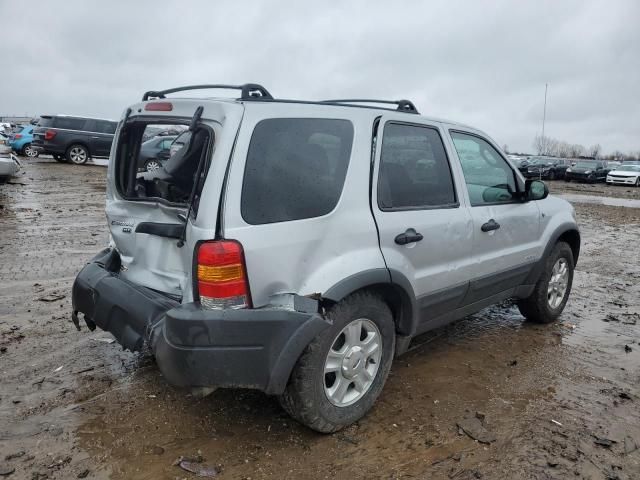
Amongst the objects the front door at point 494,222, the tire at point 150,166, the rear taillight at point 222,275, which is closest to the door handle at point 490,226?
the front door at point 494,222

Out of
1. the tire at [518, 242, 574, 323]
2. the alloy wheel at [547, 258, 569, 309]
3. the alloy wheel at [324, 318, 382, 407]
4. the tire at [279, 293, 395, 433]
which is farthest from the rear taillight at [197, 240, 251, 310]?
the alloy wheel at [547, 258, 569, 309]

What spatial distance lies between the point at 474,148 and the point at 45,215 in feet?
29.3

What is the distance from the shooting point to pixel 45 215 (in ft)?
33.4

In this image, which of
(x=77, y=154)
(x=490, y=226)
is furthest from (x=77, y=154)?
(x=490, y=226)

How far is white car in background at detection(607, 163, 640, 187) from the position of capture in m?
31.7

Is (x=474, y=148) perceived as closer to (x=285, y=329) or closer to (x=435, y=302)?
(x=435, y=302)

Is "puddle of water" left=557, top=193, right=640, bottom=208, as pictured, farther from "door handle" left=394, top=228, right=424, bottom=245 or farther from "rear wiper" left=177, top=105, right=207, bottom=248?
"rear wiper" left=177, top=105, right=207, bottom=248

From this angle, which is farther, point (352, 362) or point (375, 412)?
point (375, 412)

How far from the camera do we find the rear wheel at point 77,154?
68.0 ft

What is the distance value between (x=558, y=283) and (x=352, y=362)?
293 centimetres

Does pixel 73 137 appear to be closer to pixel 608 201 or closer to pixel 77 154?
pixel 77 154

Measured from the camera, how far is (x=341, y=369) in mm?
2982

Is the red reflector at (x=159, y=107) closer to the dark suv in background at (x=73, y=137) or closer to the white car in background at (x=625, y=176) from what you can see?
the dark suv in background at (x=73, y=137)

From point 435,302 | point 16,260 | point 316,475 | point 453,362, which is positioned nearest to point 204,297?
point 316,475
